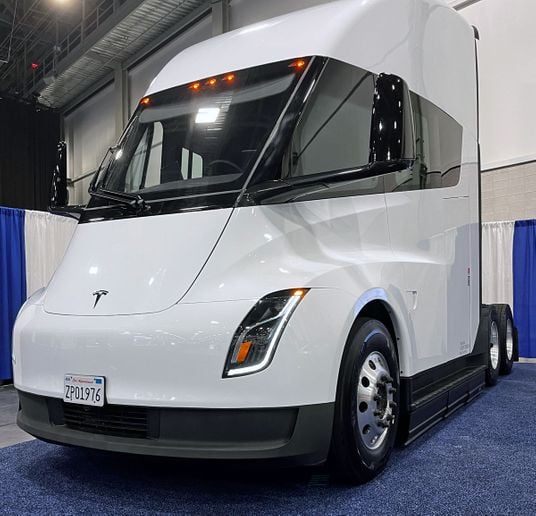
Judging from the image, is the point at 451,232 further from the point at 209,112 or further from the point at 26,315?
the point at 26,315

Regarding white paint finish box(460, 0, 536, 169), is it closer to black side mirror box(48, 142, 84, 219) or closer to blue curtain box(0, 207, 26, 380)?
blue curtain box(0, 207, 26, 380)

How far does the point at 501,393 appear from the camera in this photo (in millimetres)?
5215

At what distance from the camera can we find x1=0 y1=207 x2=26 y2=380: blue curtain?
6.65 metres

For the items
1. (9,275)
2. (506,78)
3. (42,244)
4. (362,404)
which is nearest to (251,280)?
(362,404)

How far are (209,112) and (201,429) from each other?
5.58 feet

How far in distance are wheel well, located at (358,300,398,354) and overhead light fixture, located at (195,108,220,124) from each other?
128cm

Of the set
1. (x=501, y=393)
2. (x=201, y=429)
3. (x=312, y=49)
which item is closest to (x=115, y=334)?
(x=201, y=429)

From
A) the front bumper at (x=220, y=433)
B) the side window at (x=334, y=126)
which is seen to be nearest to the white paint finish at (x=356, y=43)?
the side window at (x=334, y=126)

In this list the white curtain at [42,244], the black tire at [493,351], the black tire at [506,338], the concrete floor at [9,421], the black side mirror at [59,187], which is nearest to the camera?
the black side mirror at [59,187]

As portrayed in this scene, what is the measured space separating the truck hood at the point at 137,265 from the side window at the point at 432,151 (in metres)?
1.24

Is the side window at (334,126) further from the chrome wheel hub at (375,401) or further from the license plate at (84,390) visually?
the license plate at (84,390)

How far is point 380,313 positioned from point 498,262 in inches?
215

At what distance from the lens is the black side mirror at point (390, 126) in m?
2.66

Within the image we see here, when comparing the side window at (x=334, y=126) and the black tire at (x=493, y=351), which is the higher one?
the side window at (x=334, y=126)
